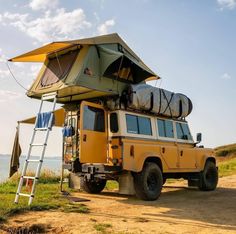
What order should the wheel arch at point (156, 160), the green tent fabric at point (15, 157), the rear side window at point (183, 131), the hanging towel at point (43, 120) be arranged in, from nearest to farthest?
1. the hanging towel at point (43, 120)
2. the wheel arch at point (156, 160)
3. the green tent fabric at point (15, 157)
4. the rear side window at point (183, 131)

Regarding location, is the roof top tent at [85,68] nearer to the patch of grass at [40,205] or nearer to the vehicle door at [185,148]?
the vehicle door at [185,148]

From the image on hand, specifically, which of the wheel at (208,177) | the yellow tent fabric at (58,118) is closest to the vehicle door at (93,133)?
the yellow tent fabric at (58,118)

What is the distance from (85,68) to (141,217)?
4017mm

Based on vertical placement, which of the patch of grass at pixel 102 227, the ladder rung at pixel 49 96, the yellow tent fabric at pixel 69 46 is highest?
the yellow tent fabric at pixel 69 46

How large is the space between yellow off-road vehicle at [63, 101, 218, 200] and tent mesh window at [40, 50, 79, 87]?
3.32ft

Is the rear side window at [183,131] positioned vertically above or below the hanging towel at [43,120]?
above

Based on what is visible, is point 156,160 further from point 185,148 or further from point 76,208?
point 76,208

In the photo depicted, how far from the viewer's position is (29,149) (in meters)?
9.34

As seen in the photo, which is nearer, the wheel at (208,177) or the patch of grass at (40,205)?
the patch of grass at (40,205)

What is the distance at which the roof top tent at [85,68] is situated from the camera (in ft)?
31.4

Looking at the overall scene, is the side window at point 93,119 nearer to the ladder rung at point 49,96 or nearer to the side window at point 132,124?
the side window at point 132,124

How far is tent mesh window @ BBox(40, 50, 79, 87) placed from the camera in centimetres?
990

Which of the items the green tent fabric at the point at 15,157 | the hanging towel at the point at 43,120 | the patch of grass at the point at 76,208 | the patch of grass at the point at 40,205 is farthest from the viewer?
the green tent fabric at the point at 15,157

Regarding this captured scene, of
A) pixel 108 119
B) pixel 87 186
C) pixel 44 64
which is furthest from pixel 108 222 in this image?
pixel 44 64
